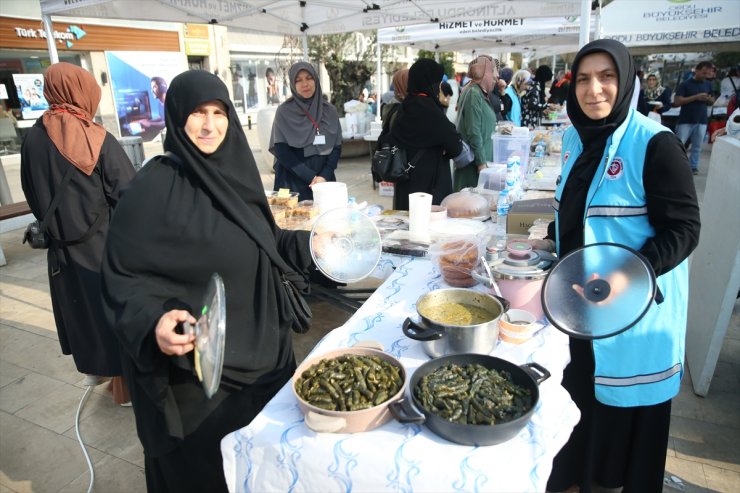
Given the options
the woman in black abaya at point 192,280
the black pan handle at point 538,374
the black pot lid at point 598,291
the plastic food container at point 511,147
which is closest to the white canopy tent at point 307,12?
the plastic food container at point 511,147

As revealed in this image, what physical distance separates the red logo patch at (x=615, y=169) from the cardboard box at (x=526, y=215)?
844mm

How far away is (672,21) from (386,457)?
428 inches

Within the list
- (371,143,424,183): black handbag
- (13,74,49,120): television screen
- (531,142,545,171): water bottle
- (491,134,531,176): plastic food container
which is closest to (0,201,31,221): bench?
(371,143,424,183): black handbag

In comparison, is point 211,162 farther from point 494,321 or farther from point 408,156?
point 408,156

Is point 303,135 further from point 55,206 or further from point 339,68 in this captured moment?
point 339,68

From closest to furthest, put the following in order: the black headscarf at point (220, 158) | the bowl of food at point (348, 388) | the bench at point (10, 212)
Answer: the bowl of food at point (348, 388) < the black headscarf at point (220, 158) < the bench at point (10, 212)

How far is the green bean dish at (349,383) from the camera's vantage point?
1.20 metres

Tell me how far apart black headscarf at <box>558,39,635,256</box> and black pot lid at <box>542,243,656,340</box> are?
1.76ft

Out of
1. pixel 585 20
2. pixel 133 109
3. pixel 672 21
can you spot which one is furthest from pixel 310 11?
pixel 133 109

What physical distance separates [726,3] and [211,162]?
1092 centimetres

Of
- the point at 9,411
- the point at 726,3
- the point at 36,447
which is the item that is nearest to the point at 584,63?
the point at 36,447

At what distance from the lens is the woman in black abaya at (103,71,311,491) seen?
4.66 feet

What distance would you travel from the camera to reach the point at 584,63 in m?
1.77

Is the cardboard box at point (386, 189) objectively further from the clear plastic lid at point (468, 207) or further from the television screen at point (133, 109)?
the television screen at point (133, 109)
